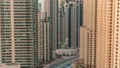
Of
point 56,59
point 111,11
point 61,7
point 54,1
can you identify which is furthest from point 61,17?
point 111,11

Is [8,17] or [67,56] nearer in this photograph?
[8,17]

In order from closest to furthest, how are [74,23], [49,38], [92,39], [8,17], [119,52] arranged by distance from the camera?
1. [119,52]
2. [8,17]
3. [92,39]
4. [49,38]
5. [74,23]

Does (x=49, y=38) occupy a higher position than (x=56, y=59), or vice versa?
(x=49, y=38)

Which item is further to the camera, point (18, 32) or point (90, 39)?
point (90, 39)

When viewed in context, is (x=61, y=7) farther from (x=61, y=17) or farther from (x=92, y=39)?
(x=92, y=39)

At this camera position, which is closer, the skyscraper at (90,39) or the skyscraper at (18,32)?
the skyscraper at (18,32)

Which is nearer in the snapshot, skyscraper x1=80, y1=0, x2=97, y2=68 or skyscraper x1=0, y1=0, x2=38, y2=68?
skyscraper x1=0, y1=0, x2=38, y2=68

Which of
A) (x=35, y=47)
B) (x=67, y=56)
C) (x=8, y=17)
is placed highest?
(x=8, y=17)

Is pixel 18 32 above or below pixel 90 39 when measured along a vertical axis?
above
